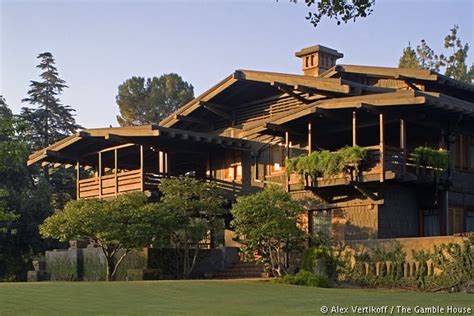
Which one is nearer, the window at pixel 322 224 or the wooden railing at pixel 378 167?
the wooden railing at pixel 378 167

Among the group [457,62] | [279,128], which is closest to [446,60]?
[457,62]

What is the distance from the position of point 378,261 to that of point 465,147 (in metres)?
6.50

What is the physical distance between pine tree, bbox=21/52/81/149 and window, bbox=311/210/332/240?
33077 mm

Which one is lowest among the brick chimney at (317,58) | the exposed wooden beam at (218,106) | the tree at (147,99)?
the exposed wooden beam at (218,106)

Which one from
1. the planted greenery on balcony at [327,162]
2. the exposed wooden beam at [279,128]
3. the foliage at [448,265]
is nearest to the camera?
the foliage at [448,265]

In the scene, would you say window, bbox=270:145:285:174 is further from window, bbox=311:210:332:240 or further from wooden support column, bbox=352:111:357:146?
wooden support column, bbox=352:111:357:146

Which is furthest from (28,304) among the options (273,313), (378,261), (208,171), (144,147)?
(208,171)

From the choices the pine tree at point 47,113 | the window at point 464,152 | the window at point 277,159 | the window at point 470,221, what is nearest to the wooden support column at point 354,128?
the window at point 464,152

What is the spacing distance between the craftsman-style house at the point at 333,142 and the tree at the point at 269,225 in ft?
6.09

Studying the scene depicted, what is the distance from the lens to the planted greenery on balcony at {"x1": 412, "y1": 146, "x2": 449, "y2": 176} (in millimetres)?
25516

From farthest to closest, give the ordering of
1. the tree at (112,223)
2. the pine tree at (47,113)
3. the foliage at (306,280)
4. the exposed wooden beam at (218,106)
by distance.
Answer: the pine tree at (47,113) → the exposed wooden beam at (218,106) → the tree at (112,223) → the foliage at (306,280)

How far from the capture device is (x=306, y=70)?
1342 inches

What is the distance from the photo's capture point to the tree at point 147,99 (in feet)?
234

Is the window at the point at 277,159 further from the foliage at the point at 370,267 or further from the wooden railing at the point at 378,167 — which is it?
the foliage at the point at 370,267
